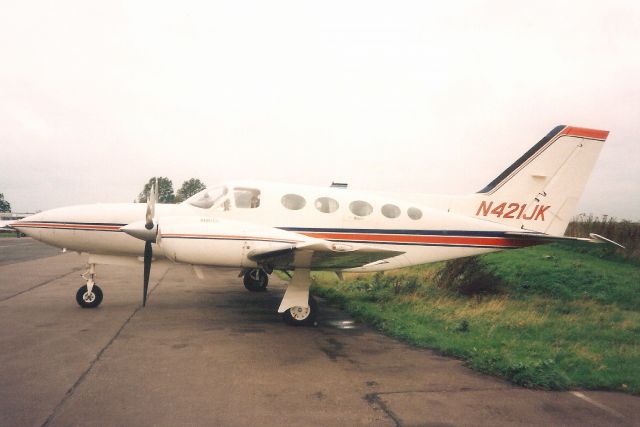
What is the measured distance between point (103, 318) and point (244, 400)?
17.3 ft

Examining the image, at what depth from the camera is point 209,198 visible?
30.5 feet

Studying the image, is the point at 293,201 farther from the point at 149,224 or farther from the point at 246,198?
the point at 149,224

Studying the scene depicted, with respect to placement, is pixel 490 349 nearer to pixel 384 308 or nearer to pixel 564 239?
pixel 384 308

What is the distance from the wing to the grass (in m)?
1.46

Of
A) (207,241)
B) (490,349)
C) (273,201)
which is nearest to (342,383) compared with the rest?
(490,349)

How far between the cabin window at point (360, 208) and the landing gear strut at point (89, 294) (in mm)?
6037

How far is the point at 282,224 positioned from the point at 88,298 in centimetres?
473

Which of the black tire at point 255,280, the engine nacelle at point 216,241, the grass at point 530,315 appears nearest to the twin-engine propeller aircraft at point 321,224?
the engine nacelle at point 216,241

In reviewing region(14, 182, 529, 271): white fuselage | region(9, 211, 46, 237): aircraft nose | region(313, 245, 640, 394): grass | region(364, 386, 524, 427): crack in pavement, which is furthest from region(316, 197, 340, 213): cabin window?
region(9, 211, 46, 237): aircraft nose

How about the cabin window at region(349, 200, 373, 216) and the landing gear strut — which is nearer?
the landing gear strut

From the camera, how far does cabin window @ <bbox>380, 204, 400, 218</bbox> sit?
9875mm

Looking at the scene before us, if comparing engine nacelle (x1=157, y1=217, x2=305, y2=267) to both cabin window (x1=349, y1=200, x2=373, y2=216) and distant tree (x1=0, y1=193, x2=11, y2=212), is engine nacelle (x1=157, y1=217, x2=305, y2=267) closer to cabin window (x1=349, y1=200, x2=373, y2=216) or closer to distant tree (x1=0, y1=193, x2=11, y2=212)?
cabin window (x1=349, y1=200, x2=373, y2=216)

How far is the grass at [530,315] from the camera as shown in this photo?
591 centimetres

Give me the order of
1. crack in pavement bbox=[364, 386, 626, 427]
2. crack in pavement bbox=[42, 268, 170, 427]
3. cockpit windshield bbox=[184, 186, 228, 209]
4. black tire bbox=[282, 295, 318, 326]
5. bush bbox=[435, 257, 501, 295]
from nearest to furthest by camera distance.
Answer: crack in pavement bbox=[42, 268, 170, 427] < crack in pavement bbox=[364, 386, 626, 427] < black tire bbox=[282, 295, 318, 326] < cockpit windshield bbox=[184, 186, 228, 209] < bush bbox=[435, 257, 501, 295]
